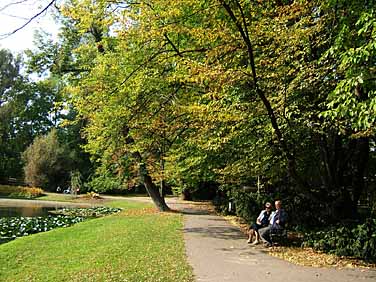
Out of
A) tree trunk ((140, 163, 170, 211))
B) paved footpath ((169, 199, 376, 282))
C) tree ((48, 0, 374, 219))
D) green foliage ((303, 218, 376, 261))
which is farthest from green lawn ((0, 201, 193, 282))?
tree trunk ((140, 163, 170, 211))

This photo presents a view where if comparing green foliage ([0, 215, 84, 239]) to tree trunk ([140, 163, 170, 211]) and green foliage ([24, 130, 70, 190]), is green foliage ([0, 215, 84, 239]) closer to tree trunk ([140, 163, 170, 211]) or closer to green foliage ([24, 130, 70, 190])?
tree trunk ([140, 163, 170, 211])

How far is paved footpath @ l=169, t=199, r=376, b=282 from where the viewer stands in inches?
354

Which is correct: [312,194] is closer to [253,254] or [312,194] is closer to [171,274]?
→ [253,254]

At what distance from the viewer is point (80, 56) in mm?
26703

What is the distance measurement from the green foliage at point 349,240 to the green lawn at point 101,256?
376 cm

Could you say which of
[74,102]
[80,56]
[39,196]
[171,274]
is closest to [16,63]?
[39,196]

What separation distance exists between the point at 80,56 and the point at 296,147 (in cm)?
1630

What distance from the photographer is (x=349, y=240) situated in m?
11.1

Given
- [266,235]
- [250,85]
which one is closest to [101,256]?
[266,235]

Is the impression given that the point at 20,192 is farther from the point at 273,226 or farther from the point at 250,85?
the point at 250,85

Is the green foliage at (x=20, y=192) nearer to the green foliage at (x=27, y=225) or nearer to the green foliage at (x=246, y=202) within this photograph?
the green foliage at (x=27, y=225)

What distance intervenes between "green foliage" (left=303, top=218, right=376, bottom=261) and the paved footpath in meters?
0.93

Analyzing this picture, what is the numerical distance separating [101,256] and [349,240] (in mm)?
6234

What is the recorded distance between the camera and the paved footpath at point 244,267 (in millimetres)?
8992
